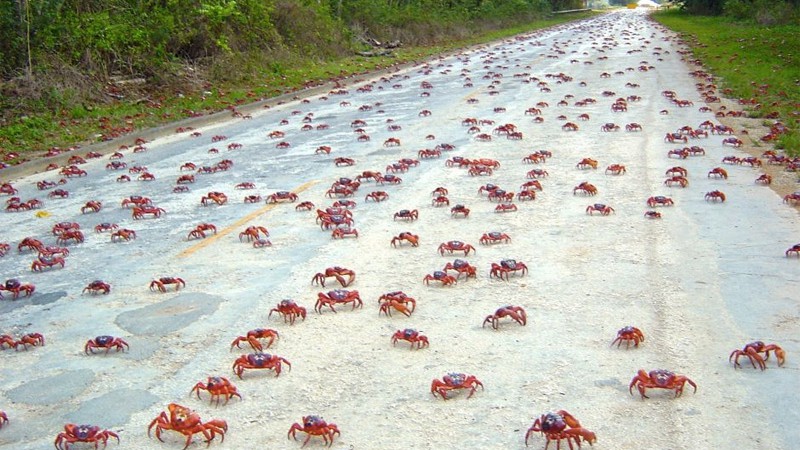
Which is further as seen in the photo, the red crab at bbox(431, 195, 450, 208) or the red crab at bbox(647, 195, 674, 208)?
the red crab at bbox(431, 195, 450, 208)

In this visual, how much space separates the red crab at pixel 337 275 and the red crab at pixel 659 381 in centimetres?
301

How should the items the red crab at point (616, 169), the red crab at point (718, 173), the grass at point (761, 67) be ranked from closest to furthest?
Answer: the red crab at point (718, 173) → the red crab at point (616, 169) → the grass at point (761, 67)

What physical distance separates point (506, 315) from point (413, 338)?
82cm

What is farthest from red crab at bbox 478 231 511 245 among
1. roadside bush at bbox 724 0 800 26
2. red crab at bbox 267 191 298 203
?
roadside bush at bbox 724 0 800 26

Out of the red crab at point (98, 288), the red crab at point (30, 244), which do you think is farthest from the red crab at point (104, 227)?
the red crab at point (98, 288)

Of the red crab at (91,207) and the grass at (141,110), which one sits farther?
the grass at (141,110)

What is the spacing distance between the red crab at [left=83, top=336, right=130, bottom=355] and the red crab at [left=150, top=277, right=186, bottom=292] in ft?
4.16

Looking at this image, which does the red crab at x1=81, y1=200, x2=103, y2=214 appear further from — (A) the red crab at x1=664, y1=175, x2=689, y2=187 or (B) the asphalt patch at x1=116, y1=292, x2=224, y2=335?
(A) the red crab at x1=664, y1=175, x2=689, y2=187

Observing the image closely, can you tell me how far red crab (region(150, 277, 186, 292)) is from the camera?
24.6ft

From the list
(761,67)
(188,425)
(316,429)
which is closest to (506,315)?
(316,429)

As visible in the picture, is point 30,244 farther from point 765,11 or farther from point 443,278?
point 765,11

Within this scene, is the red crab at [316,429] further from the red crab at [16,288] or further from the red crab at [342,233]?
the red crab at [342,233]

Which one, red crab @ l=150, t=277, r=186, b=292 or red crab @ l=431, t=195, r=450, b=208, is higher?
red crab @ l=150, t=277, r=186, b=292

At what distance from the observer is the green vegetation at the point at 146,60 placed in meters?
19.1
